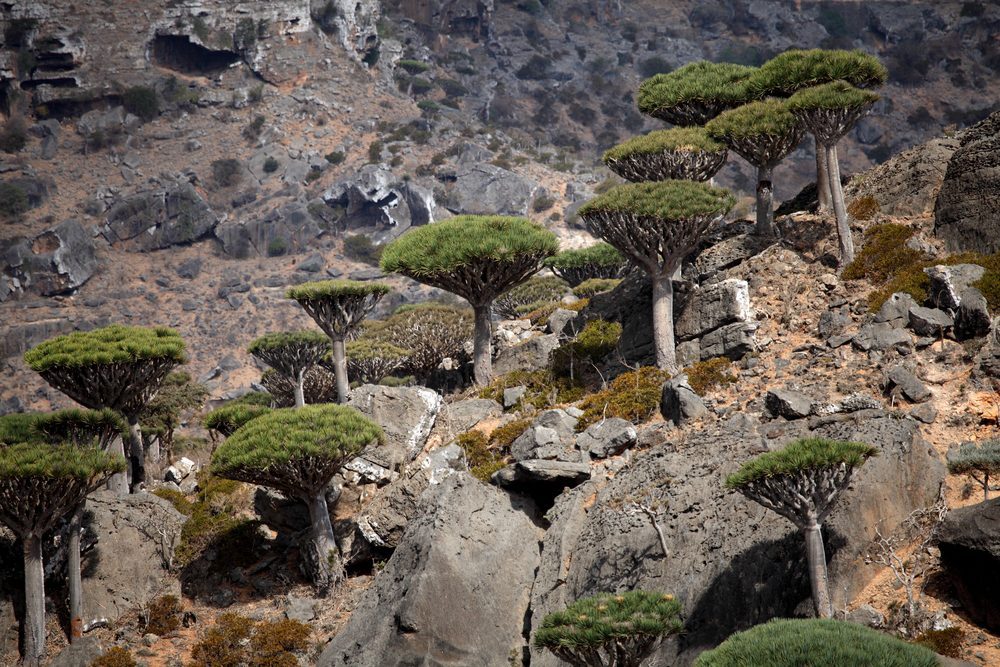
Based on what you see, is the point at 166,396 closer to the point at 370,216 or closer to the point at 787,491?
the point at 787,491

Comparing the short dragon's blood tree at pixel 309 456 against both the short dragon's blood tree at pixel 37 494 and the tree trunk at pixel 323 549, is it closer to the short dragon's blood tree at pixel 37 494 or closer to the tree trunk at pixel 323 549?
the tree trunk at pixel 323 549

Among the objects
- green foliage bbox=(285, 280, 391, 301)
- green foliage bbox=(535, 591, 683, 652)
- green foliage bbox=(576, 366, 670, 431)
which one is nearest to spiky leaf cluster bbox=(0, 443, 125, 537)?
green foliage bbox=(285, 280, 391, 301)

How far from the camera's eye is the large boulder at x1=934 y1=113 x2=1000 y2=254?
20484mm

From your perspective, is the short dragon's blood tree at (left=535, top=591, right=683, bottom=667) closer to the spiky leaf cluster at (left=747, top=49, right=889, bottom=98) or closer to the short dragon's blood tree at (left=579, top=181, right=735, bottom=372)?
the short dragon's blood tree at (left=579, top=181, right=735, bottom=372)

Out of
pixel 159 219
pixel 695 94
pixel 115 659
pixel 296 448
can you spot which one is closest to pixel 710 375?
pixel 296 448

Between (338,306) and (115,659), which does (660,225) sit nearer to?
(338,306)

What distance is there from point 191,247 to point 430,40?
59828 millimetres

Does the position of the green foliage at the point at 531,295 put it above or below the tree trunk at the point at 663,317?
above

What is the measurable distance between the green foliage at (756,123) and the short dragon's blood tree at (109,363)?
49.1 feet

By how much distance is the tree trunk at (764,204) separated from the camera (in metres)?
24.2

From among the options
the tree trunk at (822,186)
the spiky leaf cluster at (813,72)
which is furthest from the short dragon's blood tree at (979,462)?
the spiky leaf cluster at (813,72)

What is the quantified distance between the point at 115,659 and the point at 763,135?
61.1 feet

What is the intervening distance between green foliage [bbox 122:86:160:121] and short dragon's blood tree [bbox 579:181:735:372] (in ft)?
359

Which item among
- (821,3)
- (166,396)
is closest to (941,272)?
(166,396)
